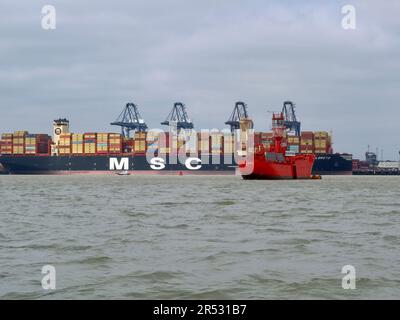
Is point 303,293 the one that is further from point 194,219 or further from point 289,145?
point 289,145

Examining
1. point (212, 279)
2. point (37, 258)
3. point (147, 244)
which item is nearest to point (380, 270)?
point (212, 279)

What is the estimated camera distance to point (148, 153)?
140500 mm

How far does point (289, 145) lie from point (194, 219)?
118231 millimetres

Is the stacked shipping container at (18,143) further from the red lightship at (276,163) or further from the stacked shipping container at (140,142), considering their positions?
the red lightship at (276,163)

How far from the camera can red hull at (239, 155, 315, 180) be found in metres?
85.4

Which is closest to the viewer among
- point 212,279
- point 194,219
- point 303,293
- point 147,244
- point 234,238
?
point 303,293

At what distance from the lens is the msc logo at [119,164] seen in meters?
140

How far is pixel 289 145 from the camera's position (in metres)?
140

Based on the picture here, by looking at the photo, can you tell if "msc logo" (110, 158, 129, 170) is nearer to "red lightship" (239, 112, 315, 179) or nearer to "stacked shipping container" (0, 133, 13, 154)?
"stacked shipping container" (0, 133, 13, 154)

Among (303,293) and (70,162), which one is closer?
(303,293)

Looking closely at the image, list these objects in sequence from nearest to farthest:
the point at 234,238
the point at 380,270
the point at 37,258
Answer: the point at 380,270
the point at 37,258
the point at 234,238
